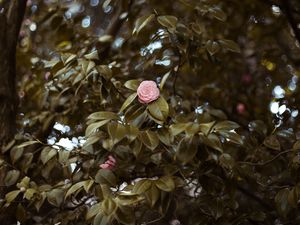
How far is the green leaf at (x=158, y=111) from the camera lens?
1217 mm

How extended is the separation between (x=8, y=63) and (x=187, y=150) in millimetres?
895

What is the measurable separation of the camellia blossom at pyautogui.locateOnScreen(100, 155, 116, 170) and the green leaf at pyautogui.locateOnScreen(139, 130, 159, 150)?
233mm

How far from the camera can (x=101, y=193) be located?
50.2 inches

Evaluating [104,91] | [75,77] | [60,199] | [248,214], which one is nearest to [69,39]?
[75,77]

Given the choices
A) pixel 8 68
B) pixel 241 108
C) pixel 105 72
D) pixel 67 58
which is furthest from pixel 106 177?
pixel 241 108

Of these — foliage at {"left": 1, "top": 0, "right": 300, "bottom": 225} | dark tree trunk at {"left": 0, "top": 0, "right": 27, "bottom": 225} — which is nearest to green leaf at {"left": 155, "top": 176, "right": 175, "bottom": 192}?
foliage at {"left": 1, "top": 0, "right": 300, "bottom": 225}

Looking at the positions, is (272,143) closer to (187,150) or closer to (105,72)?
(187,150)

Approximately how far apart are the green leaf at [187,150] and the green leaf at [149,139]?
0.06 metres

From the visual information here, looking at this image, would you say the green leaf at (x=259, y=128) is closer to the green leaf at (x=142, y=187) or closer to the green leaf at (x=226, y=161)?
the green leaf at (x=226, y=161)

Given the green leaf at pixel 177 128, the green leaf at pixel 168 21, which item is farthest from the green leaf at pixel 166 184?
the green leaf at pixel 168 21

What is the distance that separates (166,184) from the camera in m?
1.21

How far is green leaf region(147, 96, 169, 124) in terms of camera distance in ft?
3.99

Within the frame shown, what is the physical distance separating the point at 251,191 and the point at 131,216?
80cm

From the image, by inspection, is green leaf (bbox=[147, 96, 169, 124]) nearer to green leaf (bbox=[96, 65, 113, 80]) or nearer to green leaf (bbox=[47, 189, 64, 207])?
green leaf (bbox=[96, 65, 113, 80])
